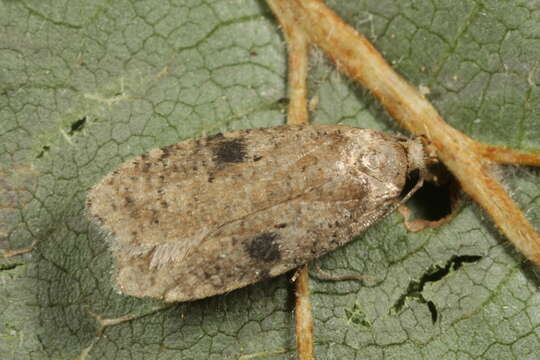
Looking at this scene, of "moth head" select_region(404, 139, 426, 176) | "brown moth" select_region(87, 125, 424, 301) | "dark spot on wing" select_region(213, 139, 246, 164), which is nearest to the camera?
"brown moth" select_region(87, 125, 424, 301)

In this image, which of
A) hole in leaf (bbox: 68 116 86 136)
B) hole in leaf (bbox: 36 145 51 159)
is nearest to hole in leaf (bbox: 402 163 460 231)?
hole in leaf (bbox: 68 116 86 136)

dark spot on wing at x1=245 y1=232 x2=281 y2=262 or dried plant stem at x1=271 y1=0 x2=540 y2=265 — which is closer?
dark spot on wing at x1=245 y1=232 x2=281 y2=262

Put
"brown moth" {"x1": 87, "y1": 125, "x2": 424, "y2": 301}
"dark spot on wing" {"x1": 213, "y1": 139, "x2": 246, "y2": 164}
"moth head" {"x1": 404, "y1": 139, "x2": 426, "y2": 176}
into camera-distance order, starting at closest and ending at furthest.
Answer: "brown moth" {"x1": 87, "y1": 125, "x2": 424, "y2": 301}
"dark spot on wing" {"x1": 213, "y1": 139, "x2": 246, "y2": 164}
"moth head" {"x1": 404, "y1": 139, "x2": 426, "y2": 176}

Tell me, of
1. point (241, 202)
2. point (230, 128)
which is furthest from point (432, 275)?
Answer: point (230, 128)

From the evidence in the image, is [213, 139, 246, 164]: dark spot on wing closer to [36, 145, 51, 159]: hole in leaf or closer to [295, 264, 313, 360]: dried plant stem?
[295, 264, 313, 360]: dried plant stem

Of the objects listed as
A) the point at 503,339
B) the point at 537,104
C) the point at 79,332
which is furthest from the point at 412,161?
the point at 79,332

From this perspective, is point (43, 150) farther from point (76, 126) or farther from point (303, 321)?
point (303, 321)

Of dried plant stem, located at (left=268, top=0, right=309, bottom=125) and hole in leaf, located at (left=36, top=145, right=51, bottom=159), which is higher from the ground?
dried plant stem, located at (left=268, top=0, right=309, bottom=125)

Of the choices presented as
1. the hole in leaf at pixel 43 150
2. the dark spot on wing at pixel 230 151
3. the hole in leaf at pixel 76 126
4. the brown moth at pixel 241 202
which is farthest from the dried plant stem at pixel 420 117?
the hole in leaf at pixel 43 150
